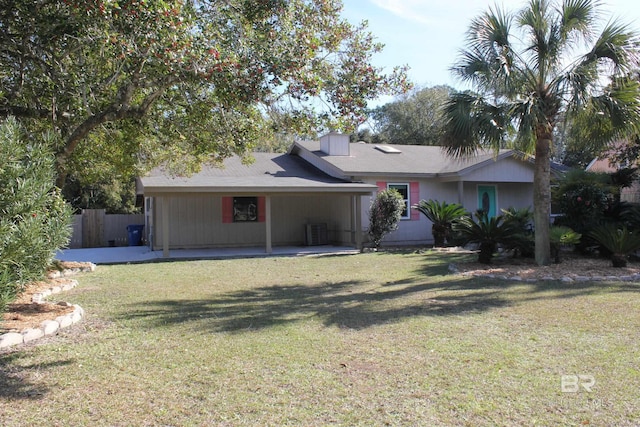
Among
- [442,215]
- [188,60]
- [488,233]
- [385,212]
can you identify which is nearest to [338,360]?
[188,60]

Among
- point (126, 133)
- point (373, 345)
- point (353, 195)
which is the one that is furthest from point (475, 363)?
point (353, 195)

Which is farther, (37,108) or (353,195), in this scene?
(353,195)

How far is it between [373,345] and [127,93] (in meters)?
6.13

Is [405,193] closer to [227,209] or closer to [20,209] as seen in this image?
[227,209]

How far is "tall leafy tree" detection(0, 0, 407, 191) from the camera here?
6699mm

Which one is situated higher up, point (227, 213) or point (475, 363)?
point (227, 213)

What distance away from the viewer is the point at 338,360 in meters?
4.83

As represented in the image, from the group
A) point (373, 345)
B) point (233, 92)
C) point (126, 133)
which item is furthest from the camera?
point (126, 133)

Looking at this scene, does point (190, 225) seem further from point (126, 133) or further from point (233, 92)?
point (233, 92)

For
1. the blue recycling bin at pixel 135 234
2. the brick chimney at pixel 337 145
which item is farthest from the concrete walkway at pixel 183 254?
the brick chimney at pixel 337 145

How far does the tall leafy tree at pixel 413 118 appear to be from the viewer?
37156mm

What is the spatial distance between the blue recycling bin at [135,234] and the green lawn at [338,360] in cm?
1168

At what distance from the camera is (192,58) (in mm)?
6949

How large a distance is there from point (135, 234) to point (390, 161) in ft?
33.5
